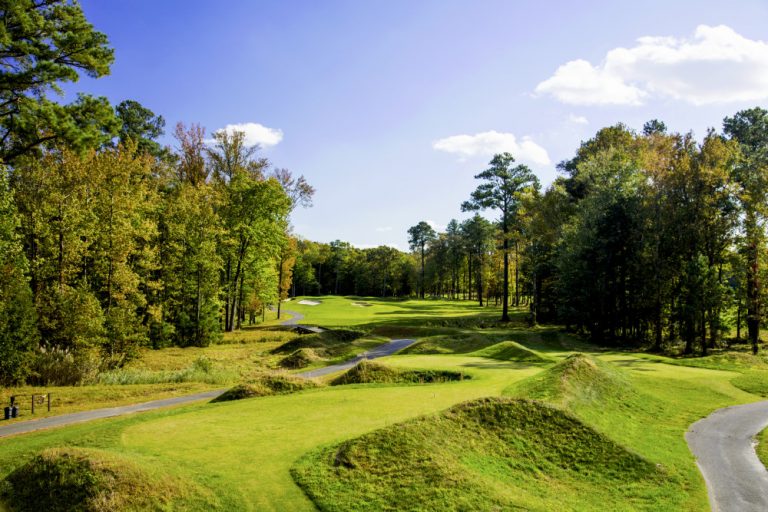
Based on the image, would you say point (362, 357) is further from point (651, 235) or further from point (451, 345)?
point (651, 235)

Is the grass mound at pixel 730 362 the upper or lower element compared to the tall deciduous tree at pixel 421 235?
lower

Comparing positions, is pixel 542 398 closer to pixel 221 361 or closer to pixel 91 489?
pixel 91 489

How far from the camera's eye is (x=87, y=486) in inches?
368

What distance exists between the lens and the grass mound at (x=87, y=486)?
357 inches

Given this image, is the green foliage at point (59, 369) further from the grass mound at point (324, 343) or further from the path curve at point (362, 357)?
the grass mound at point (324, 343)

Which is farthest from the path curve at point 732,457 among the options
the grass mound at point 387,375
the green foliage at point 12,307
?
the green foliage at point 12,307

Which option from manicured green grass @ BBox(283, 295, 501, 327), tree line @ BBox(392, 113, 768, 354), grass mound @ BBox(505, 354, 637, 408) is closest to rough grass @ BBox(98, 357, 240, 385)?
grass mound @ BBox(505, 354, 637, 408)

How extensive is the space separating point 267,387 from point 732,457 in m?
15.6

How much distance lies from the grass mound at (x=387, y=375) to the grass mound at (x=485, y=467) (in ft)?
25.6

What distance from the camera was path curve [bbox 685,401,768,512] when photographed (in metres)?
11.0

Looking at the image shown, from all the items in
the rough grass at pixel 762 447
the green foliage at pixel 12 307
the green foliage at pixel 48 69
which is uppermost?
the green foliage at pixel 48 69

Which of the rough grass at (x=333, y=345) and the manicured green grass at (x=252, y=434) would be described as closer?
the manicured green grass at (x=252, y=434)

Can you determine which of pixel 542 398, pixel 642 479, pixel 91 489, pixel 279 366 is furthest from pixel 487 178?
pixel 91 489

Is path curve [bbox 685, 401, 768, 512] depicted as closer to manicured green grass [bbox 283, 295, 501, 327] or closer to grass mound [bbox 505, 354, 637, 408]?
grass mound [bbox 505, 354, 637, 408]
